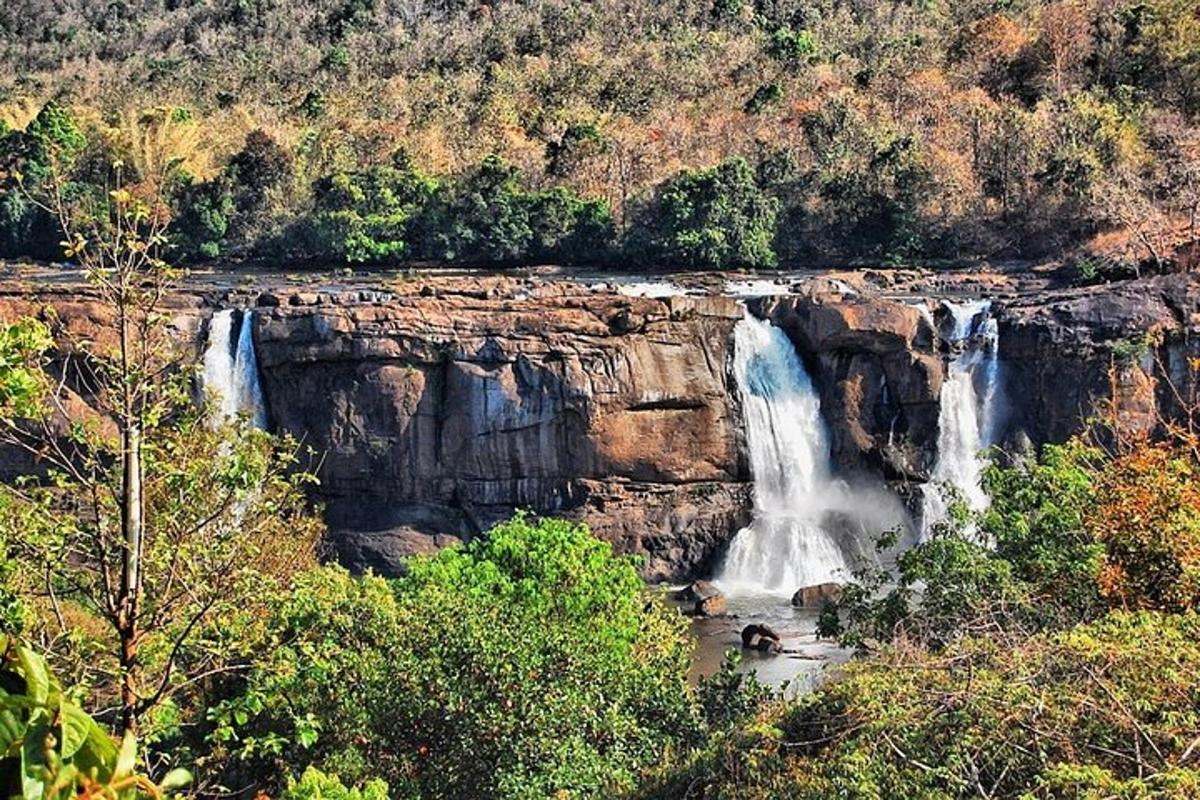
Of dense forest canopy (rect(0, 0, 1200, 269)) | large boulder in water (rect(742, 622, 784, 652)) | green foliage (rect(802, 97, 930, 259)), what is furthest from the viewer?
green foliage (rect(802, 97, 930, 259))

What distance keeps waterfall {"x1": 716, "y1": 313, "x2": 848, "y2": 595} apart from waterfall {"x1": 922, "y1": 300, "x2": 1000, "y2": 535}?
98.8 inches

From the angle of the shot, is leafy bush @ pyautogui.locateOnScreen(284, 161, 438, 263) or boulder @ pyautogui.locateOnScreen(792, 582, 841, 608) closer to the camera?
boulder @ pyautogui.locateOnScreen(792, 582, 841, 608)

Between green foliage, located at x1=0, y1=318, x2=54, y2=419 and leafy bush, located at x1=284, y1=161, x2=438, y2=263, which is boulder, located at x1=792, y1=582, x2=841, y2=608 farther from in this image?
leafy bush, located at x1=284, y1=161, x2=438, y2=263

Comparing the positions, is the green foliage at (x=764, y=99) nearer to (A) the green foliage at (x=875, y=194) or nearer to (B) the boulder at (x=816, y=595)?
(A) the green foliage at (x=875, y=194)

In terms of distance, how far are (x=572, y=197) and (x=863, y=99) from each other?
46.1 ft

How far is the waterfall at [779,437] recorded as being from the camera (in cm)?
2697

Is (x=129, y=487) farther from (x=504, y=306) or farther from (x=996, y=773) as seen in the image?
(x=504, y=306)

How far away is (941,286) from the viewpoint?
32.2 m

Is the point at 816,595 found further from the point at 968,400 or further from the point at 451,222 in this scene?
the point at 451,222

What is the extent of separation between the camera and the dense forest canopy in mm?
37688

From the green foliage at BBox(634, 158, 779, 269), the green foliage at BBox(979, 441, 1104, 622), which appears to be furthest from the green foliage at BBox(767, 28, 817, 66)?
the green foliage at BBox(979, 441, 1104, 622)

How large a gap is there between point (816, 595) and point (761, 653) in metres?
3.03

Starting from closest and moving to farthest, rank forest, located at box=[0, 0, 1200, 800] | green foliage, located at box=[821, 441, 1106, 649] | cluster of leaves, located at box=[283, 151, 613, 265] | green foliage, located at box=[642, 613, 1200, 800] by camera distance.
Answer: forest, located at box=[0, 0, 1200, 800], green foliage, located at box=[642, 613, 1200, 800], green foliage, located at box=[821, 441, 1106, 649], cluster of leaves, located at box=[283, 151, 613, 265]

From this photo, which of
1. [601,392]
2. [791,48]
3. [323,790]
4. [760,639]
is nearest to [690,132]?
[791,48]
